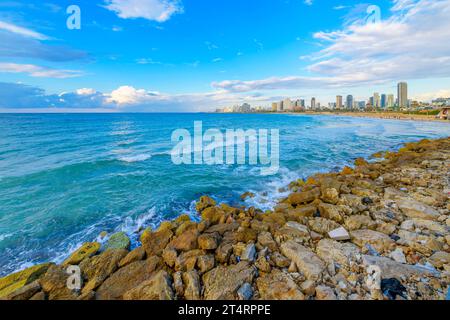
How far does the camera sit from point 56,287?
4496 millimetres

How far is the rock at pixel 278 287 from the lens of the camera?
12.3ft

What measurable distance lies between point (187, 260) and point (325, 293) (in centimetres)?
317

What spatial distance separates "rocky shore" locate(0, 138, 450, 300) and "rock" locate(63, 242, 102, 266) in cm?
3

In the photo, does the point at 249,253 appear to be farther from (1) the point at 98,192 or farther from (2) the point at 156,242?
(1) the point at 98,192

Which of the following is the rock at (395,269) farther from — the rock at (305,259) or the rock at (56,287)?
the rock at (56,287)

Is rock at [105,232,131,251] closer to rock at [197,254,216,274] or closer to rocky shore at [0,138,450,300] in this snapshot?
rocky shore at [0,138,450,300]

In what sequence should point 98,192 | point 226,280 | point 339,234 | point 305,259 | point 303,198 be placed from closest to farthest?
point 226,280 → point 305,259 → point 339,234 → point 303,198 → point 98,192


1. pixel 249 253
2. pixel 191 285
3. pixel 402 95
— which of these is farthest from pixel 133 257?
pixel 402 95

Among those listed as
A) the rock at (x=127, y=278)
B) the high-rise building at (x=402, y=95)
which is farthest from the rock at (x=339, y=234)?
the high-rise building at (x=402, y=95)

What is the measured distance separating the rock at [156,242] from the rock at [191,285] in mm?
1732

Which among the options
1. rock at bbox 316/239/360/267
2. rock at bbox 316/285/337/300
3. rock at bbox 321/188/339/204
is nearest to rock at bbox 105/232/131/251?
rock at bbox 316/285/337/300

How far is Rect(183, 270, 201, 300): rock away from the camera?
4031 millimetres
